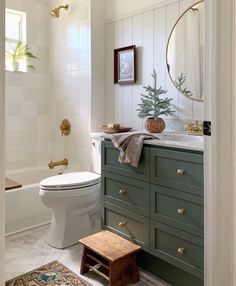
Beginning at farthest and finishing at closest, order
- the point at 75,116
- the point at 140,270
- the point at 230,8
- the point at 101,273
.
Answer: the point at 75,116 → the point at 140,270 → the point at 101,273 → the point at 230,8

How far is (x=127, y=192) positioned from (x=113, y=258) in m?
0.44

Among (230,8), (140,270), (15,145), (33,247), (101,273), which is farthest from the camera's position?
(15,145)

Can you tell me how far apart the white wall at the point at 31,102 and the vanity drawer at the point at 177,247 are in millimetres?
2027

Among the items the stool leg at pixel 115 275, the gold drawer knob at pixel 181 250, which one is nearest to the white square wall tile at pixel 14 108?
the stool leg at pixel 115 275

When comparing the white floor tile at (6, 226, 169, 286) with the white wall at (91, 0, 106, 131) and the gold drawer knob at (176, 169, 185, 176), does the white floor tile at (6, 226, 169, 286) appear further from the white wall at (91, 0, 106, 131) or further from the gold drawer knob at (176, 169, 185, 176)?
the white wall at (91, 0, 106, 131)

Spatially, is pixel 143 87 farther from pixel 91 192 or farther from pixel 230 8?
pixel 230 8

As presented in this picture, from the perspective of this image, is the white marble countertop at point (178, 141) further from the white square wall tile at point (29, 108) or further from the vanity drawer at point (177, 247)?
the white square wall tile at point (29, 108)

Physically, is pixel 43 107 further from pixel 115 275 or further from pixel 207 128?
pixel 207 128

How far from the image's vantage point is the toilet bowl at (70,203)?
2.40 m

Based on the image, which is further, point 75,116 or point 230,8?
point 75,116

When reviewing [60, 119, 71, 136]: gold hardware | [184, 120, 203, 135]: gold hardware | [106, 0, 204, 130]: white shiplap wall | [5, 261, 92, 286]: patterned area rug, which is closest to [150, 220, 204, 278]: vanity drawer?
[5, 261, 92, 286]: patterned area rug

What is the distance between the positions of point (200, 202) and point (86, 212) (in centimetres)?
125

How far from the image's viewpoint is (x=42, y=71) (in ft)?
11.6

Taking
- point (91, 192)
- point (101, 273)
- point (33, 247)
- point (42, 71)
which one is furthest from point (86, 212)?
point (42, 71)
